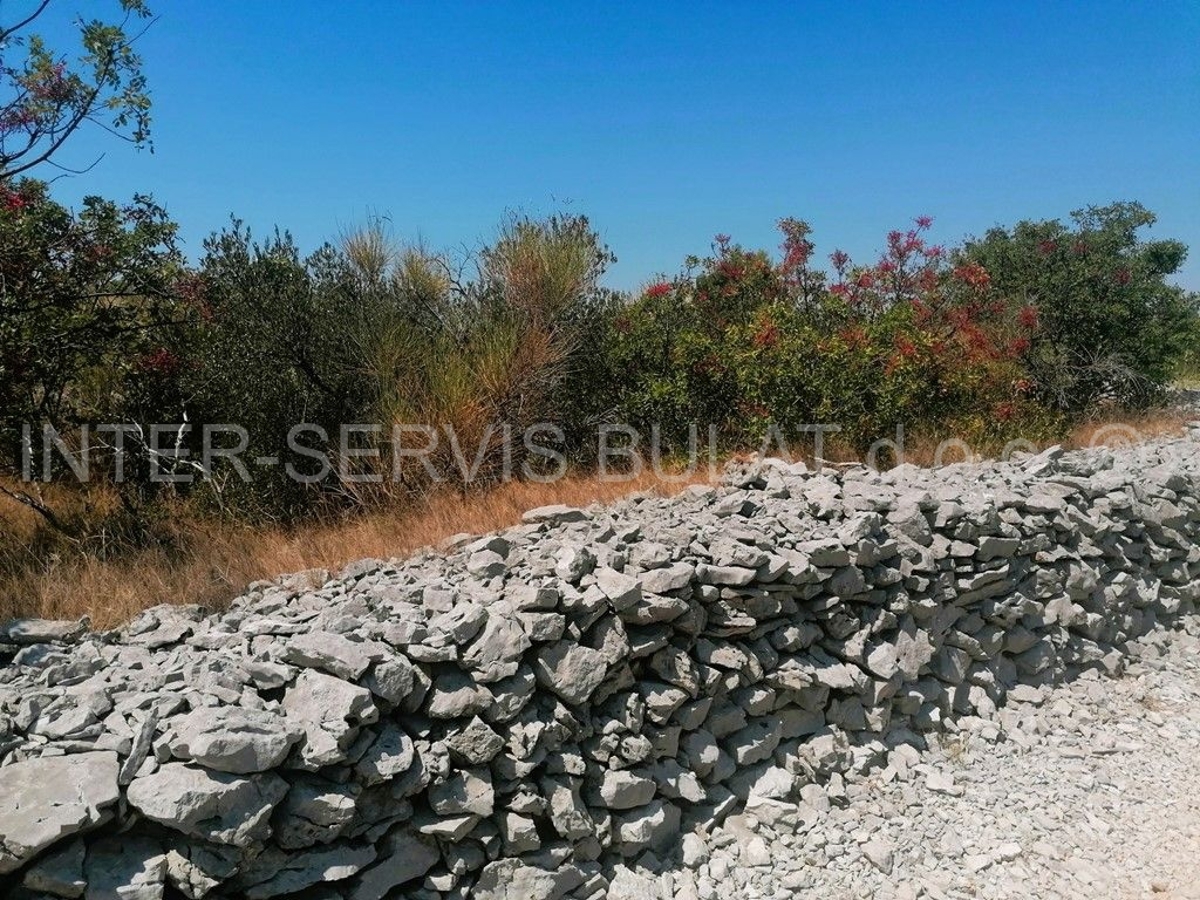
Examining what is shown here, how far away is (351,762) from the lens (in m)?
2.77

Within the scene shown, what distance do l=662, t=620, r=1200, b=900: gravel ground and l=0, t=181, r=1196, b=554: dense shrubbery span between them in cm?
353

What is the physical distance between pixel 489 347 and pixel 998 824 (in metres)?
5.08

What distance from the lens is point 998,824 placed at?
390 cm

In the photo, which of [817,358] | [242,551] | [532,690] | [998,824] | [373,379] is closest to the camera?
[532,690]

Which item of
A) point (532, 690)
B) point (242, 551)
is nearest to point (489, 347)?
point (242, 551)

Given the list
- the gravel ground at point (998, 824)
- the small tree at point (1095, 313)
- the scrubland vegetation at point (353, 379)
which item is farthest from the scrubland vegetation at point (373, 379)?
the gravel ground at point (998, 824)

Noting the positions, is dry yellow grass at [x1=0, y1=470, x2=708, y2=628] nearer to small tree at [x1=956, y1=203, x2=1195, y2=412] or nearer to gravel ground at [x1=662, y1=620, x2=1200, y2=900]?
gravel ground at [x1=662, y1=620, x2=1200, y2=900]

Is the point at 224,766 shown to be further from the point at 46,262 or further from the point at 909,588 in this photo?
the point at 46,262

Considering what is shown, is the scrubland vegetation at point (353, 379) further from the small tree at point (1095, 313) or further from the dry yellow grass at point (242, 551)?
the small tree at point (1095, 313)

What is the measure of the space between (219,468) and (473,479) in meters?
1.96

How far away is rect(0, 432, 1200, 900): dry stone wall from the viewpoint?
2498 mm

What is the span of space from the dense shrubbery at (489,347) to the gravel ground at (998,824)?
3530 mm

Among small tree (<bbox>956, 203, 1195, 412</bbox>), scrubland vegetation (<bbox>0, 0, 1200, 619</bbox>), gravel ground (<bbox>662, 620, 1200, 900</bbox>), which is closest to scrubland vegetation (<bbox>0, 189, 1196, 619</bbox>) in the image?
scrubland vegetation (<bbox>0, 0, 1200, 619</bbox>)

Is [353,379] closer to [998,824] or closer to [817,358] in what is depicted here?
[817,358]
